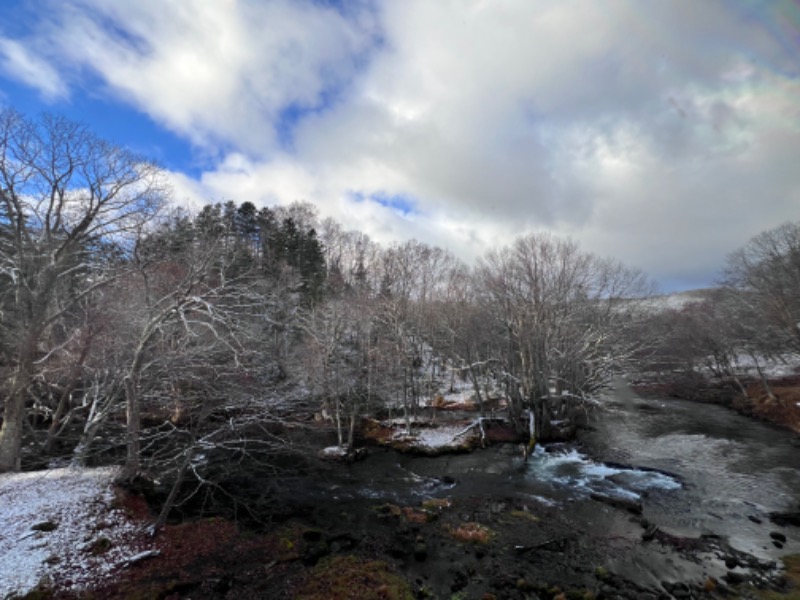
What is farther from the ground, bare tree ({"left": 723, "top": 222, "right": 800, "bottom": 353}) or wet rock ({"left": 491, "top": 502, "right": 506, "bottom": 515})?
bare tree ({"left": 723, "top": 222, "right": 800, "bottom": 353})

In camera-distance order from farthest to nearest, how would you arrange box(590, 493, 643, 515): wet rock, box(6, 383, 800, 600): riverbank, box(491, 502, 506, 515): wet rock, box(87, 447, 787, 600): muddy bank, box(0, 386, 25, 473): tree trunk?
box(491, 502, 506, 515): wet rock < box(590, 493, 643, 515): wet rock < box(0, 386, 25, 473): tree trunk < box(6, 383, 800, 600): riverbank < box(87, 447, 787, 600): muddy bank

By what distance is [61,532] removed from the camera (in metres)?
10.1

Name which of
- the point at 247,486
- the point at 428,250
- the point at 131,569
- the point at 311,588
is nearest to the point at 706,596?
the point at 311,588

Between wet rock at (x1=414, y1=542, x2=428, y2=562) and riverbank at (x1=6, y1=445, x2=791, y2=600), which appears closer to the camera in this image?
riverbank at (x1=6, y1=445, x2=791, y2=600)

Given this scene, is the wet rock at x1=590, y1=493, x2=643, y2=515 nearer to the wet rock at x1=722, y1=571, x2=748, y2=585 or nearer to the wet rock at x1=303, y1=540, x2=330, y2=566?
the wet rock at x1=722, y1=571, x2=748, y2=585

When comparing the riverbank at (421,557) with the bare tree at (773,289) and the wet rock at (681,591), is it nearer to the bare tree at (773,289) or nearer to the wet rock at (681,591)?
the wet rock at (681,591)

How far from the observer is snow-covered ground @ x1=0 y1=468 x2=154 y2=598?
28.2 feet

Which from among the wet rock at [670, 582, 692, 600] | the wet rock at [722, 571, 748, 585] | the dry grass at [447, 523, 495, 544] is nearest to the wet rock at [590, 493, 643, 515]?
the wet rock at [722, 571, 748, 585]

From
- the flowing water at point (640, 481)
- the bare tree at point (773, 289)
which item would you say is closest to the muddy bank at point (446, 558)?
the flowing water at point (640, 481)

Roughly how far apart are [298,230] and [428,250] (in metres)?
18.2

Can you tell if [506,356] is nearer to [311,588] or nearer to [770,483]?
[770,483]

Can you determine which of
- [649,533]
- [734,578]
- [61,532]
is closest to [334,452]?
[61,532]

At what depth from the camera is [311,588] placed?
352 inches

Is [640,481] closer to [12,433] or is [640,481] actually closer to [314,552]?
[314,552]
